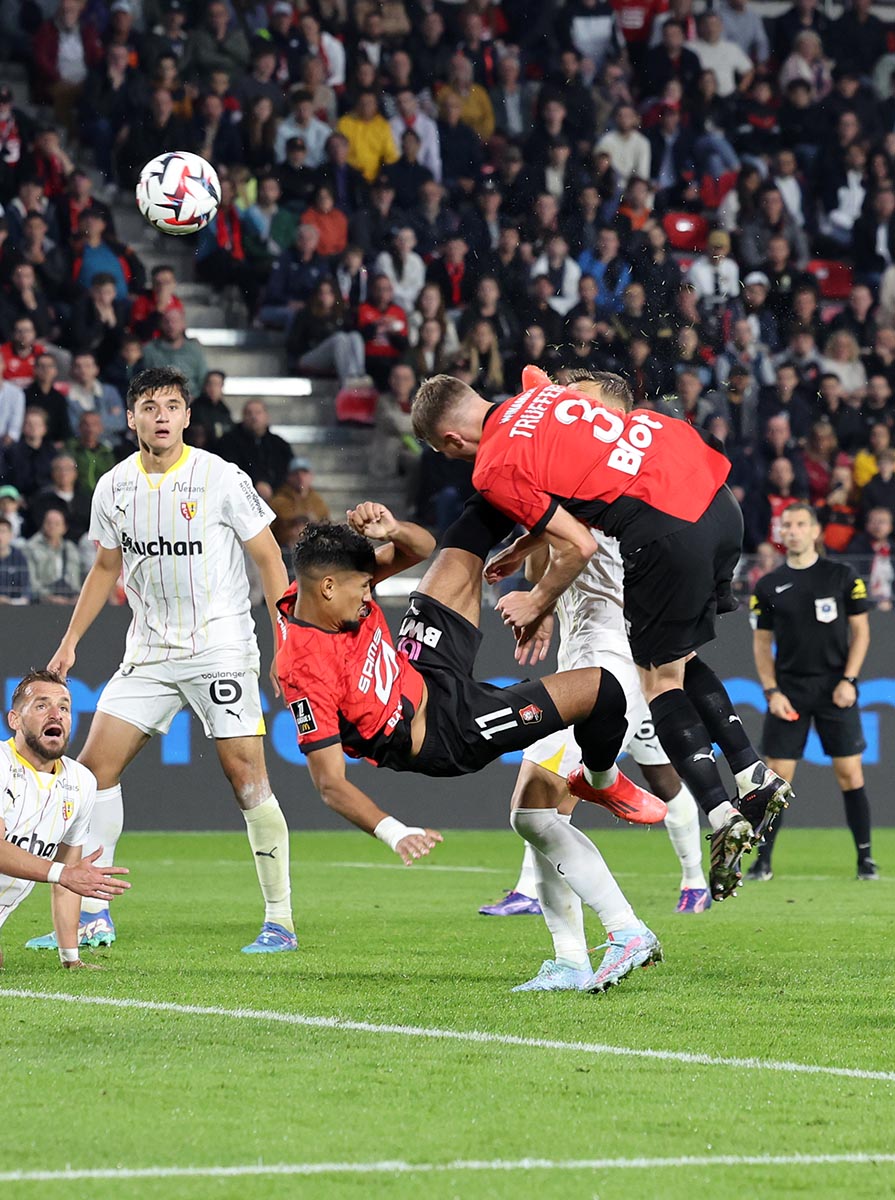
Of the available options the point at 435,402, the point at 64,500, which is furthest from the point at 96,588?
the point at 64,500

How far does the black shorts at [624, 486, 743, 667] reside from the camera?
6652 millimetres

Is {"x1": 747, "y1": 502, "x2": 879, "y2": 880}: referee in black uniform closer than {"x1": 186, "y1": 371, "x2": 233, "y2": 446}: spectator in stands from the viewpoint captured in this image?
Yes

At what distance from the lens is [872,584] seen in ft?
47.7

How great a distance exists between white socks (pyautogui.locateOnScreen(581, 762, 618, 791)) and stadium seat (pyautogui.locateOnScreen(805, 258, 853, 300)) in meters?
14.5

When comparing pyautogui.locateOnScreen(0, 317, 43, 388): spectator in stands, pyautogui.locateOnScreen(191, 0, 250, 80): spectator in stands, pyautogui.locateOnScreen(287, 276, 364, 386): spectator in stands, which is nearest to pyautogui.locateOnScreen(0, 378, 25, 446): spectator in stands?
pyautogui.locateOnScreen(0, 317, 43, 388): spectator in stands

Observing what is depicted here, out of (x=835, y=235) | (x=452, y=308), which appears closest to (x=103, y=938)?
(x=452, y=308)

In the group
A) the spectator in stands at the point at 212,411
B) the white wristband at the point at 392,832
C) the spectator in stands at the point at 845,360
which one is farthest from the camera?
the spectator in stands at the point at 845,360

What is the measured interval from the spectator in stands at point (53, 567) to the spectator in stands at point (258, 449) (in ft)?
7.45

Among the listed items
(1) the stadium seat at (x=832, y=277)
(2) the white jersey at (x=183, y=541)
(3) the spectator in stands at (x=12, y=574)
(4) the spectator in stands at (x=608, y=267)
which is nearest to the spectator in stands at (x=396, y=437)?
(4) the spectator in stands at (x=608, y=267)

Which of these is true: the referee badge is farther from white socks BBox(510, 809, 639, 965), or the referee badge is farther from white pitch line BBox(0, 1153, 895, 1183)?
white pitch line BBox(0, 1153, 895, 1183)

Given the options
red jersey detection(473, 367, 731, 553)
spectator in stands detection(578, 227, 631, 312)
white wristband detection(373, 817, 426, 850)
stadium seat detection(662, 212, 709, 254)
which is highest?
stadium seat detection(662, 212, 709, 254)

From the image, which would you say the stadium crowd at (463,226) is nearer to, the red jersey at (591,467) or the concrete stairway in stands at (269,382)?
the concrete stairway in stands at (269,382)

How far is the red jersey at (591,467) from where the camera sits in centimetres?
634

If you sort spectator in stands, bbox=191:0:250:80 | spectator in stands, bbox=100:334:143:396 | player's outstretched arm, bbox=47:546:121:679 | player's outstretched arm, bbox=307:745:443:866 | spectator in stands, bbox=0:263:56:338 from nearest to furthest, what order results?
player's outstretched arm, bbox=307:745:443:866, player's outstretched arm, bbox=47:546:121:679, spectator in stands, bbox=100:334:143:396, spectator in stands, bbox=0:263:56:338, spectator in stands, bbox=191:0:250:80
